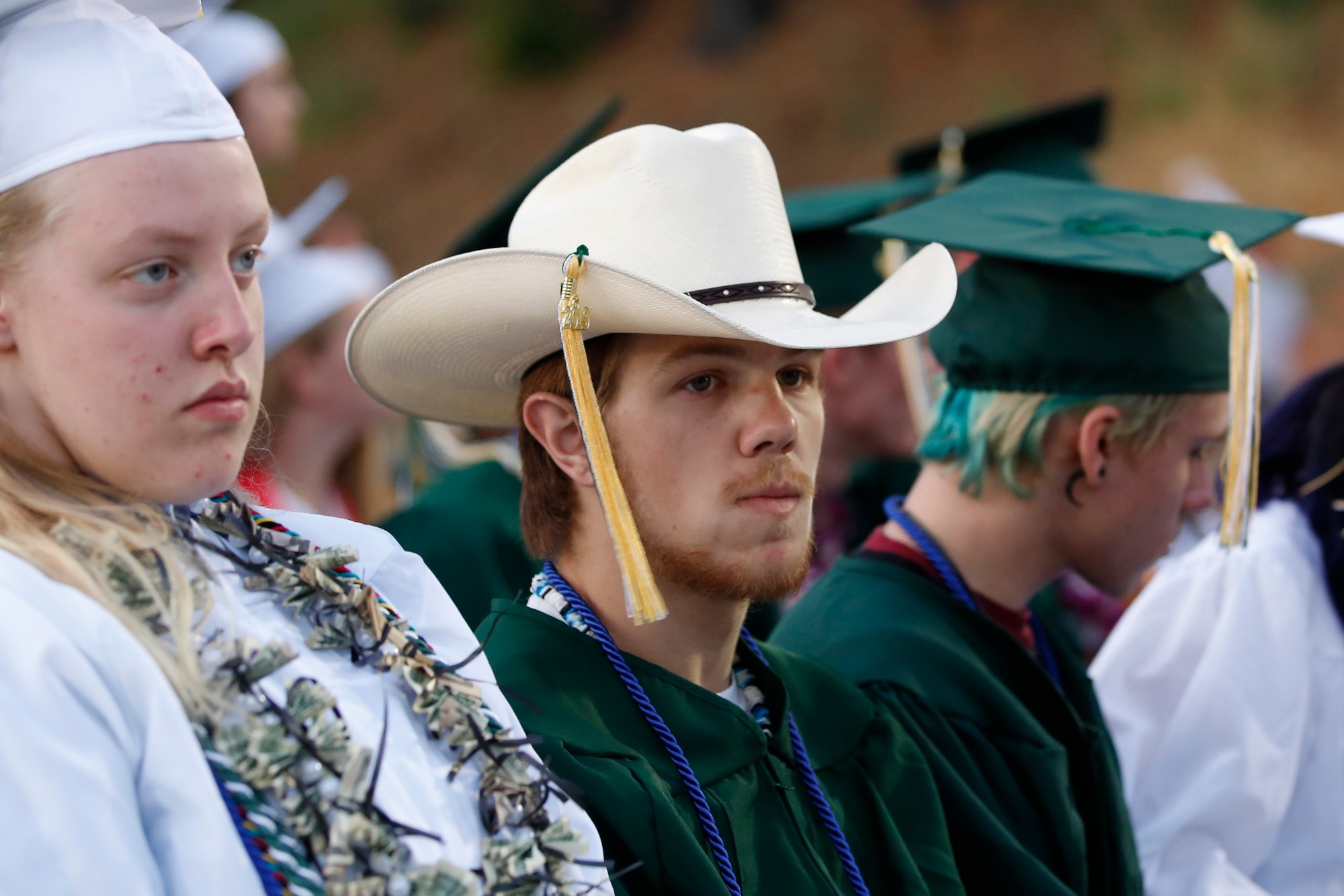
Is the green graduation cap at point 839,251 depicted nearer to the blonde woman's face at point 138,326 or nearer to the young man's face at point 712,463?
the young man's face at point 712,463

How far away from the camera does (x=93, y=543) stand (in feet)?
4.30

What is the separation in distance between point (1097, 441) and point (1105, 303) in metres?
0.29

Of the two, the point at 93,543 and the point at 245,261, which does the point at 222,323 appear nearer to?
the point at 245,261

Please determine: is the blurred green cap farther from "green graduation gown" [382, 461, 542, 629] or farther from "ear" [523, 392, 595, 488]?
"green graduation gown" [382, 461, 542, 629]

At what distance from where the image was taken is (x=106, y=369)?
4.31ft

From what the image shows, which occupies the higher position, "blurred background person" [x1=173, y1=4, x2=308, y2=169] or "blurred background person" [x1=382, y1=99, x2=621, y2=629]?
"blurred background person" [x1=173, y1=4, x2=308, y2=169]

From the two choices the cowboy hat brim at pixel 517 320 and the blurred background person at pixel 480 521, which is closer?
the cowboy hat brim at pixel 517 320

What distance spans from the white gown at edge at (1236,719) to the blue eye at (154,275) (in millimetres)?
2430

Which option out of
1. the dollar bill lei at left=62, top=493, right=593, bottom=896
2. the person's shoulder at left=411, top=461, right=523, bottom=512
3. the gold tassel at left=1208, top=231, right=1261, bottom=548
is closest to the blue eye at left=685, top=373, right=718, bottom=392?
the dollar bill lei at left=62, top=493, right=593, bottom=896

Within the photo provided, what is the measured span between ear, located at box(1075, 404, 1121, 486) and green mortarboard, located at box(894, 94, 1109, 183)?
1.89 m

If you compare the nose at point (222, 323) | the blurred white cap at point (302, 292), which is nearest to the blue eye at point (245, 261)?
the nose at point (222, 323)

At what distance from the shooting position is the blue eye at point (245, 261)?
144cm

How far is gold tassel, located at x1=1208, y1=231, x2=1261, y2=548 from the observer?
8.98 feet

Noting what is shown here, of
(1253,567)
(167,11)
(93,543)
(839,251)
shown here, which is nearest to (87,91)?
(167,11)
